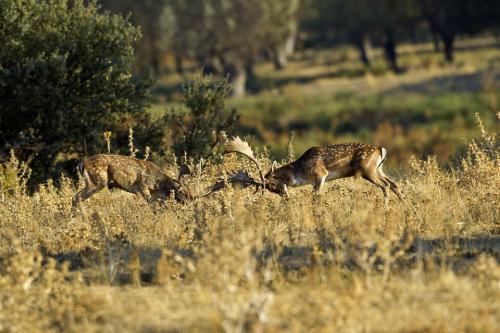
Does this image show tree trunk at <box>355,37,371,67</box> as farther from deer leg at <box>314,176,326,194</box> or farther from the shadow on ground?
the shadow on ground

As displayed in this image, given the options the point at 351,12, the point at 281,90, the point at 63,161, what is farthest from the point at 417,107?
the point at 63,161

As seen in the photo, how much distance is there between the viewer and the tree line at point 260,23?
58.6m

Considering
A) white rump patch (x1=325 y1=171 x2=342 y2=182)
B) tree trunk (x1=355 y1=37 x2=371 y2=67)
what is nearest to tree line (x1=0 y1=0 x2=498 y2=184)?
white rump patch (x1=325 y1=171 x2=342 y2=182)

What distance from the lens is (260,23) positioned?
193 feet

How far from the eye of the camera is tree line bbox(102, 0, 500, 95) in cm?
5859

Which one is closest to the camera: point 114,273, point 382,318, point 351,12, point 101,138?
point 382,318

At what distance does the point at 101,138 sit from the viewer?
1959 cm

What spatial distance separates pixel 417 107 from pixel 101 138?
2902 centimetres

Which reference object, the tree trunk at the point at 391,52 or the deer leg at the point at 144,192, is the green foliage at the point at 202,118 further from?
the tree trunk at the point at 391,52

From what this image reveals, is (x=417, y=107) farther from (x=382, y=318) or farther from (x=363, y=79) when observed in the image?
(x=382, y=318)

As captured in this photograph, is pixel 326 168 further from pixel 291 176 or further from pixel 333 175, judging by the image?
pixel 291 176

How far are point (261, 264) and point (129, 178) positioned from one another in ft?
18.1

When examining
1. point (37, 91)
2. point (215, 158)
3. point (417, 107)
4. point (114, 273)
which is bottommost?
point (114, 273)

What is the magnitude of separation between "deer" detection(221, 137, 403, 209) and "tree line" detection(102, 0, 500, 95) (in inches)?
1723
